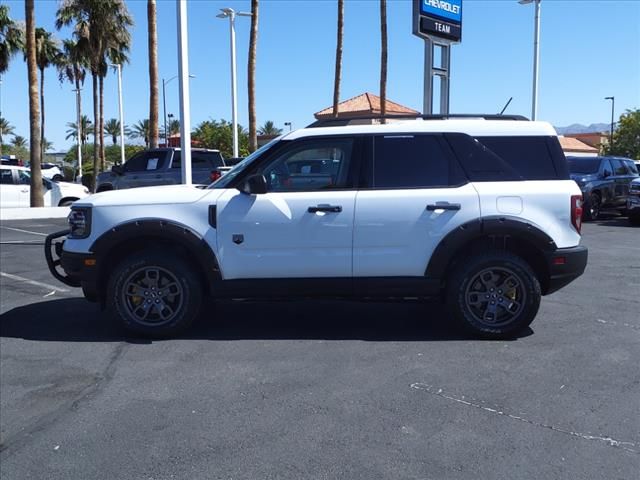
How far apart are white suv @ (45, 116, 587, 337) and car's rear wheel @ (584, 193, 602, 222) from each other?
1262cm

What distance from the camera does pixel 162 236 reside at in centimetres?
543

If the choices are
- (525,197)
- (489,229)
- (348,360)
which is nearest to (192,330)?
(348,360)

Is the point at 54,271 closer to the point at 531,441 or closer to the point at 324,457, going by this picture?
the point at 324,457

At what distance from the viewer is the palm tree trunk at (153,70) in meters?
19.1

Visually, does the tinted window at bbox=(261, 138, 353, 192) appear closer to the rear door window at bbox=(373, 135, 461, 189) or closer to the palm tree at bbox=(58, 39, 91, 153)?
the rear door window at bbox=(373, 135, 461, 189)

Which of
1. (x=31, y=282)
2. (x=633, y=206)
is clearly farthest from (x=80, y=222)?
(x=633, y=206)

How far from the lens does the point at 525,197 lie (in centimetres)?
540

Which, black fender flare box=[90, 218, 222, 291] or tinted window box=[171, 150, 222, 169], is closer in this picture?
black fender flare box=[90, 218, 222, 291]

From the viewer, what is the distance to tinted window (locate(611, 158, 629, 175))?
17984 millimetres

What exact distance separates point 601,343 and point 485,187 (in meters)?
1.72

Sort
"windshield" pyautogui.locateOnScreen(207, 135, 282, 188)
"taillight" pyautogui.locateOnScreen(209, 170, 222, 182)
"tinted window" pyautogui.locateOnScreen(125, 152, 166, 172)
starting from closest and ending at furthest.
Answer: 1. "windshield" pyautogui.locateOnScreen(207, 135, 282, 188)
2. "taillight" pyautogui.locateOnScreen(209, 170, 222, 182)
3. "tinted window" pyautogui.locateOnScreen(125, 152, 166, 172)

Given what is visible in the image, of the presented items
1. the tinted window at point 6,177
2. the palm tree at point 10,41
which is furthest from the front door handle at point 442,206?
the palm tree at point 10,41

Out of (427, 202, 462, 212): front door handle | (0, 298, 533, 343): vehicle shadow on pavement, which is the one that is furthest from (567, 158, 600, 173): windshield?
(427, 202, 462, 212): front door handle

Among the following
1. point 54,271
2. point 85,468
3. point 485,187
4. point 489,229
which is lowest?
point 85,468
